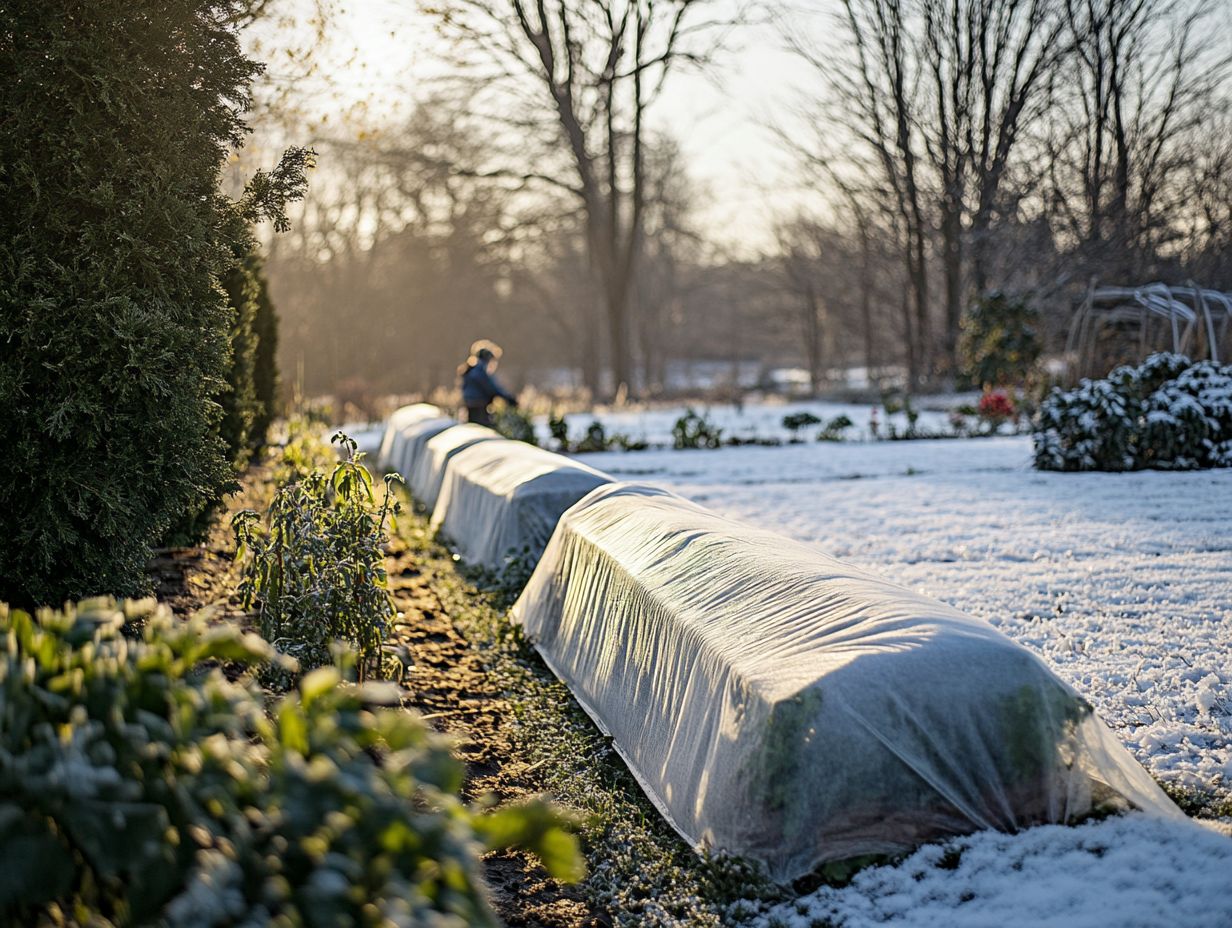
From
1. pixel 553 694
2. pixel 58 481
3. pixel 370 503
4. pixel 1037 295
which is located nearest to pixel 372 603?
pixel 370 503

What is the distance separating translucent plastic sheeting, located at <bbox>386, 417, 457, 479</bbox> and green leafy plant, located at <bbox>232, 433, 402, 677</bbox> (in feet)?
20.4

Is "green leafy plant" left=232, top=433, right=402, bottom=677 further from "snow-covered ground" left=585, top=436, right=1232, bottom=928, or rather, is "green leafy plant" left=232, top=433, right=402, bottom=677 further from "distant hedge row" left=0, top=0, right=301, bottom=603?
"snow-covered ground" left=585, top=436, right=1232, bottom=928

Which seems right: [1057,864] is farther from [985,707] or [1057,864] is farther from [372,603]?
[372,603]

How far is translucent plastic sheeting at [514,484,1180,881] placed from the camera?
8.98ft

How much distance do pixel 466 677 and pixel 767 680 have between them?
241cm

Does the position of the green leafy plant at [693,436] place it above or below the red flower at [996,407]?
below

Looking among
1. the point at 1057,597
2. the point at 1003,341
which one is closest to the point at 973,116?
the point at 1003,341

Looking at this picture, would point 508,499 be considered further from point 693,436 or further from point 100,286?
point 693,436

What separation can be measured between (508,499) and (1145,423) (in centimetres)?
742

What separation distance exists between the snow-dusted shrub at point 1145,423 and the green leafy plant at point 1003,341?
7990mm

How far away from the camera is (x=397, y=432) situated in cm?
1356

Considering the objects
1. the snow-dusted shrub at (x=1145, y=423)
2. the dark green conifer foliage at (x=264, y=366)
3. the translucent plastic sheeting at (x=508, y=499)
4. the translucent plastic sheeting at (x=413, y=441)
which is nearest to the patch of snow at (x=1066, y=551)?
the snow-dusted shrub at (x=1145, y=423)

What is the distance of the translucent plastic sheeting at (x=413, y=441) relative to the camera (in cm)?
1107

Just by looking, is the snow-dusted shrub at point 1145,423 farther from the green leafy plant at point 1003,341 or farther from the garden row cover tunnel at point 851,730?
the garden row cover tunnel at point 851,730
